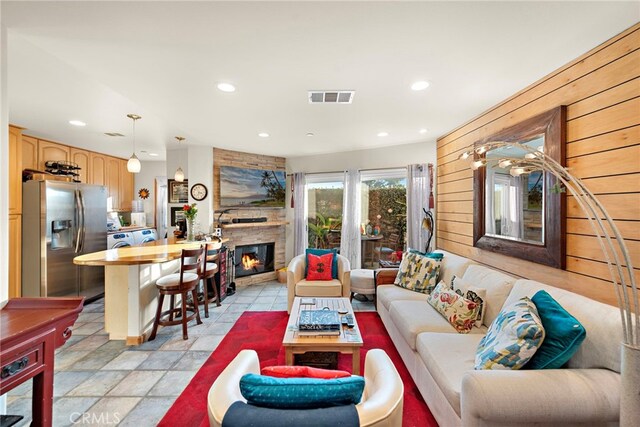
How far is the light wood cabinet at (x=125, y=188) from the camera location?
559cm

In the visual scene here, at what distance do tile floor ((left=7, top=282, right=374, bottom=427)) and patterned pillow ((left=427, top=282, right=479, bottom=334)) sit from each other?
2.26 m

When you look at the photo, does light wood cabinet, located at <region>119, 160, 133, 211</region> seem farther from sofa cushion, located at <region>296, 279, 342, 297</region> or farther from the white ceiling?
sofa cushion, located at <region>296, 279, 342, 297</region>

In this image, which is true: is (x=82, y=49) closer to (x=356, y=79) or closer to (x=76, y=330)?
(x=356, y=79)

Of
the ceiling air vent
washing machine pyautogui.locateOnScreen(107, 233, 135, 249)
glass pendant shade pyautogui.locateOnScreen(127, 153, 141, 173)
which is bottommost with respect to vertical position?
washing machine pyautogui.locateOnScreen(107, 233, 135, 249)

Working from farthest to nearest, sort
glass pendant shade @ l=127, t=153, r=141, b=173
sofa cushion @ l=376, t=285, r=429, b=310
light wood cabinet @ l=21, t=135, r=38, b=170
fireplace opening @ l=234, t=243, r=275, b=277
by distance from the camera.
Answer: fireplace opening @ l=234, t=243, r=275, b=277, light wood cabinet @ l=21, t=135, r=38, b=170, glass pendant shade @ l=127, t=153, r=141, b=173, sofa cushion @ l=376, t=285, r=429, b=310

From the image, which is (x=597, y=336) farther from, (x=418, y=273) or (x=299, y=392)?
(x=418, y=273)

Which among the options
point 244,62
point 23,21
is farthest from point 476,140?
point 23,21

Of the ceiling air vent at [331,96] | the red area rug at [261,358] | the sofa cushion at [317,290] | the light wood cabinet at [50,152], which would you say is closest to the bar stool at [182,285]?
the red area rug at [261,358]

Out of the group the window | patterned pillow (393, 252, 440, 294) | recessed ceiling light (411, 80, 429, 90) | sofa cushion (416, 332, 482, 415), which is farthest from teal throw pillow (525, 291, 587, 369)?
the window

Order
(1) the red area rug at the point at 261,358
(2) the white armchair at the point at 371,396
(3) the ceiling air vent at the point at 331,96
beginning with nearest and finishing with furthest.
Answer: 1. (2) the white armchair at the point at 371,396
2. (1) the red area rug at the point at 261,358
3. (3) the ceiling air vent at the point at 331,96

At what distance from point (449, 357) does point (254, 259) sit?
13.7 ft

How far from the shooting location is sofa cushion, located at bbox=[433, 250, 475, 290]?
2.87 m

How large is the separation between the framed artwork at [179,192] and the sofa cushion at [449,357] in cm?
448

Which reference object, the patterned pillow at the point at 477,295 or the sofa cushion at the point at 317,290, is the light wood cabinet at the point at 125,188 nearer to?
the sofa cushion at the point at 317,290
